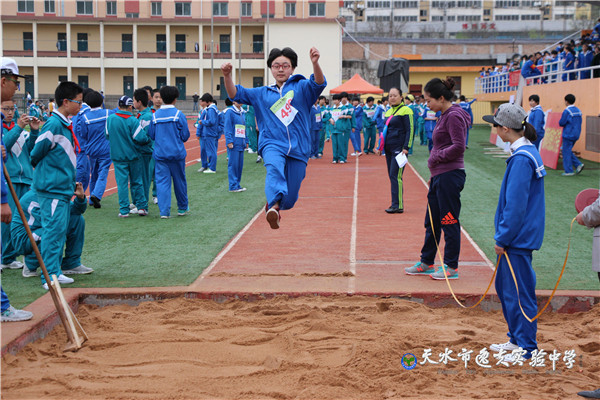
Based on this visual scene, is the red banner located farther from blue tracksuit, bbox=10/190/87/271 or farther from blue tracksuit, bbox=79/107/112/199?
blue tracksuit, bbox=10/190/87/271

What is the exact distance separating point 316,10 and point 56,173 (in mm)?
63884

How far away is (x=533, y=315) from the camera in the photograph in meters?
5.11

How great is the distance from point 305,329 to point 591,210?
254cm

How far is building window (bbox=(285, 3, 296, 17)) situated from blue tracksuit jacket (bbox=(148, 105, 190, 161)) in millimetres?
59579

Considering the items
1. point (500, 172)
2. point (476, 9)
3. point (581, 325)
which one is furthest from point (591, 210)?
point (476, 9)

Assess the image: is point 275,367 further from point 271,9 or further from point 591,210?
point 271,9

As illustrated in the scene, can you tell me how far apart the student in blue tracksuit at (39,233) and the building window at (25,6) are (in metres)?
69.1

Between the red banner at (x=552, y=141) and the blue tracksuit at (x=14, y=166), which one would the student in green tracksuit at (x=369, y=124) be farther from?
the blue tracksuit at (x=14, y=166)

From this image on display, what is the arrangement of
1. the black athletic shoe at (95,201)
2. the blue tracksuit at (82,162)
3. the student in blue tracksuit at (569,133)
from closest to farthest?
the blue tracksuit at (82,162) → the black athletic shoe at (95,201) → the student in blue tracksuit at (569,133)

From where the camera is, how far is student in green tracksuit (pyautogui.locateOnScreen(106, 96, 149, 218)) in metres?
11.6

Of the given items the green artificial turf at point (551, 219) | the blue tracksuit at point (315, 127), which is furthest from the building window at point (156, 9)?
the green artificial turf at point (551, 219)

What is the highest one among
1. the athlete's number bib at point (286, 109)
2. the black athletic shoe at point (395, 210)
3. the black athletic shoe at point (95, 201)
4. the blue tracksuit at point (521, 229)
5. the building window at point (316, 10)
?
the building window at point (316, 10)

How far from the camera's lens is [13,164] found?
7773 millimetres

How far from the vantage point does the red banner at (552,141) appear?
19531mm
